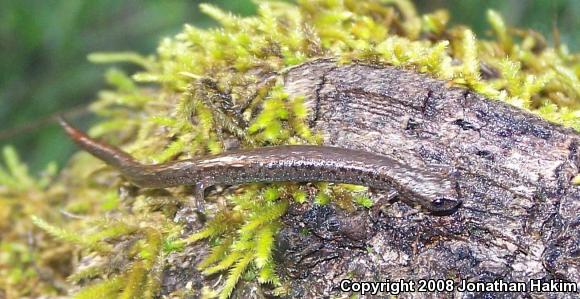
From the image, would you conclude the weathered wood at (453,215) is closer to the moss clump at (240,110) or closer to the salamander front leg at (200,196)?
the moss clump at (240,110)

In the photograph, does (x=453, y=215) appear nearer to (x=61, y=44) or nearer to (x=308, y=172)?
(x=308, y=172)

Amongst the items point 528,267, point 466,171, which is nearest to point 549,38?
point 466,171

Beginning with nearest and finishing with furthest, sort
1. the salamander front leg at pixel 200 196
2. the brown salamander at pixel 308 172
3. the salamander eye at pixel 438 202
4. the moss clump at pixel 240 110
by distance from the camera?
the salamander eye at pixel 438 202
the brown salamander at pixel 308 172
the moss clump at pixel 240 110
the salamander front leg at pixel 200 196

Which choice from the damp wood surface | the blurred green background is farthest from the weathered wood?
the blurred green background

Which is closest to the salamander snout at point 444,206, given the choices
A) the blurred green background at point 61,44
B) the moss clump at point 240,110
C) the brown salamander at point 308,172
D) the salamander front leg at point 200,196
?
the brown salamander at point 308,172

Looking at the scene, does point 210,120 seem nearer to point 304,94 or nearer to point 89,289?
point 304,94

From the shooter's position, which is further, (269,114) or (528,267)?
(269,114)

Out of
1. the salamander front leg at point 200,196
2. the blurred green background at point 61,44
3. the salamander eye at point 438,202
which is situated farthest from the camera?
the blurred green background at point 61,44
